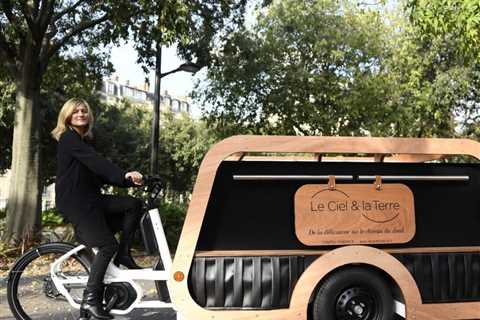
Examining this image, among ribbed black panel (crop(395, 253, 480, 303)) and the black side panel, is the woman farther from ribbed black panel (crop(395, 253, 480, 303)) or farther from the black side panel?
ribbed black panel (crop(395, 253, 480, 303))

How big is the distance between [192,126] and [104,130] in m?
13.3

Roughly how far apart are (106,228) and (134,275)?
0.41 m

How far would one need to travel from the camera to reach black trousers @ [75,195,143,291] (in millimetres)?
3629

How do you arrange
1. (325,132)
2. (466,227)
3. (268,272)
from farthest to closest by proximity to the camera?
(325,132), (466,227), (268,272)

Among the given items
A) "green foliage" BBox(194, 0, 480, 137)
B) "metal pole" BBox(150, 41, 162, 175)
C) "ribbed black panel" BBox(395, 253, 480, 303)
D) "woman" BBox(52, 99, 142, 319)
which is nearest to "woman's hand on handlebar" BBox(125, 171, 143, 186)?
"woman" BBox(52, 99, 142, 319)

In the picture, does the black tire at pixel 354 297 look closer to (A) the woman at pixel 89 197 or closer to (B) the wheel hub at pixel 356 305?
(B) the wheel hub at pixel 356 305

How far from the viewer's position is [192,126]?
136 ft

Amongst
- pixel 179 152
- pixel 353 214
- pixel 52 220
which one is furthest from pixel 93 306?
pixel 179 152

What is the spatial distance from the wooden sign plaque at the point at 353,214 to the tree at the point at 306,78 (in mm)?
10988

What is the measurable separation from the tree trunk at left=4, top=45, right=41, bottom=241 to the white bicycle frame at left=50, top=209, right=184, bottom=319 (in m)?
6.01

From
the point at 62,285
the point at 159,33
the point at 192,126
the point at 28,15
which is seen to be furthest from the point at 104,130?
the point at 62,285

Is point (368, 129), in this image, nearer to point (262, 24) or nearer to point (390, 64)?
point (390, 64)

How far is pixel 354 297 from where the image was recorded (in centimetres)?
359

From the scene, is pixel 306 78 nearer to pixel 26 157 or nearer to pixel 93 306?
pixel 26 157
